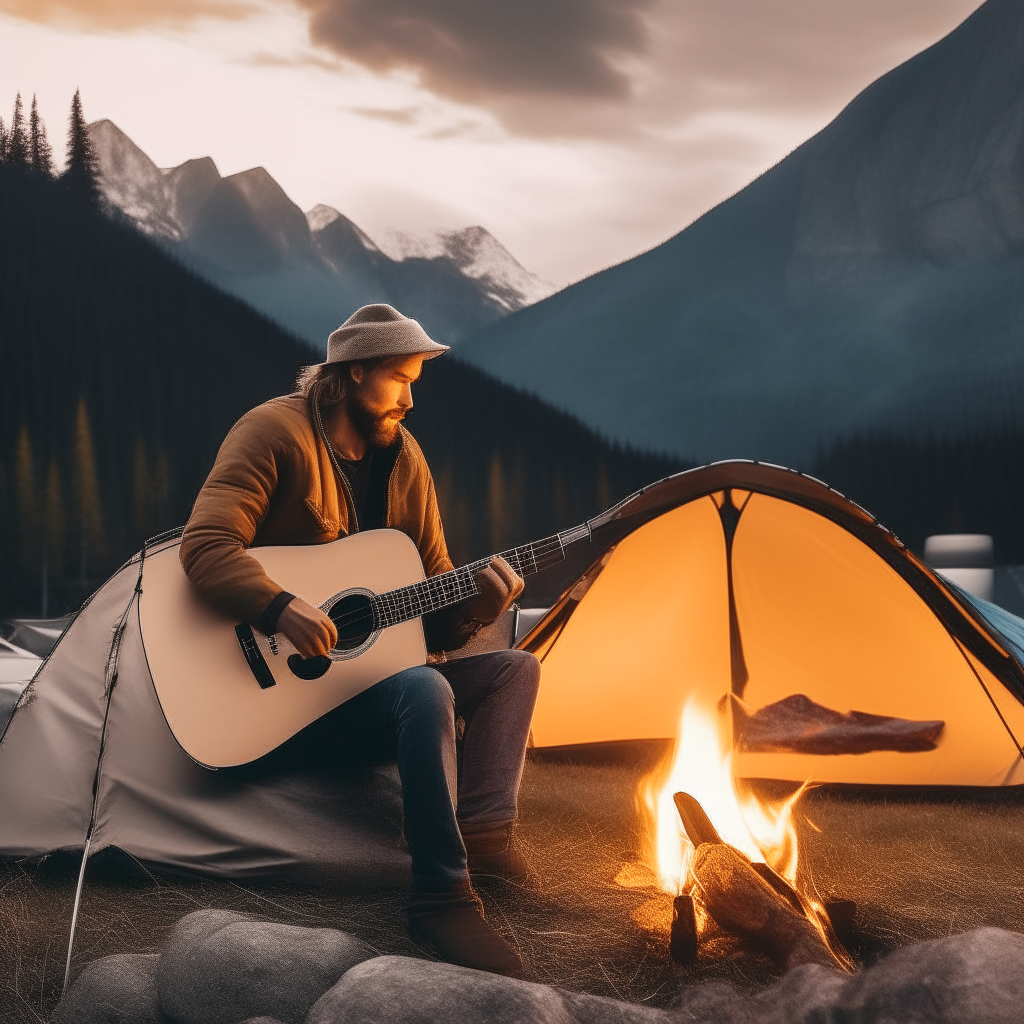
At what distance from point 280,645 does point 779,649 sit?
2.58 meters

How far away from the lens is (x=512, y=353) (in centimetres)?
1501

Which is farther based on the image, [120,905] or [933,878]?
[933,878]

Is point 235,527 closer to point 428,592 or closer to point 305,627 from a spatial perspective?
point 305,627

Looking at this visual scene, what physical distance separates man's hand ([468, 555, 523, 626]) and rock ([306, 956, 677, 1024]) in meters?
1.03

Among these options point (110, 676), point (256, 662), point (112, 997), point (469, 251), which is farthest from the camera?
point (469, 251)

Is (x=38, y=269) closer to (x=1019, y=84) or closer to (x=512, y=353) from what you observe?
(x=512, y=353)

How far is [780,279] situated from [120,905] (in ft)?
51.0

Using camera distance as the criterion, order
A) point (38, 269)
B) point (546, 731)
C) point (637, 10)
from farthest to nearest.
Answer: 1. point (38, 269)
2. point (637, 10)
3. point (546, 731)

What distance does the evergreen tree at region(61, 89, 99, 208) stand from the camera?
48.1 ft

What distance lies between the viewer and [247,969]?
70.9 inches

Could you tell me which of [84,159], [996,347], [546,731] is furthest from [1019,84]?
[546,731]

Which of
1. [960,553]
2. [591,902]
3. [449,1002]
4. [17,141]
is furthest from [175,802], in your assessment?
[17,141]

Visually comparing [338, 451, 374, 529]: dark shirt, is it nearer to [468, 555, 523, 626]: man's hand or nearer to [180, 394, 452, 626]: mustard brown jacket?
[180, 394, 452, 626]: mustard brown jacket

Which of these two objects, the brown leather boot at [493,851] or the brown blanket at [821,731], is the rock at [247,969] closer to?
the brown leather boot at [493,851]
